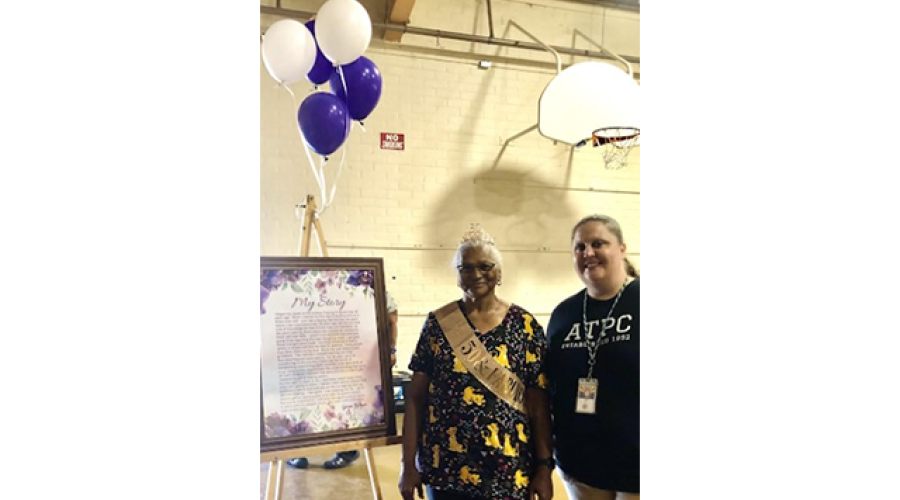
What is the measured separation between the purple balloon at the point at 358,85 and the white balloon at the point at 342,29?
0.64 feet

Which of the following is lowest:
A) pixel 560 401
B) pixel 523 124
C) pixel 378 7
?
pixel 560 401

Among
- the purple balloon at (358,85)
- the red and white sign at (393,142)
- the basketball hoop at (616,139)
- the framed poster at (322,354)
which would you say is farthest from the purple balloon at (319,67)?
the basketball hoop at (616,139)

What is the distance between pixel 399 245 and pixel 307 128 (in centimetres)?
222

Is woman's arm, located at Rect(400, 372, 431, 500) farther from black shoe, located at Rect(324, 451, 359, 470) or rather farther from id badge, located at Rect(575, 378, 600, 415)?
black shoe, located at Rect(324, 451, 359, 470)

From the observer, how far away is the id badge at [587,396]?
1.63 m

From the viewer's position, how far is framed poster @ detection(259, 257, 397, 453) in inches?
62.3

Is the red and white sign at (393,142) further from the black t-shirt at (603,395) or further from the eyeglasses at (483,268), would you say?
the black t-shirt at (603,395)

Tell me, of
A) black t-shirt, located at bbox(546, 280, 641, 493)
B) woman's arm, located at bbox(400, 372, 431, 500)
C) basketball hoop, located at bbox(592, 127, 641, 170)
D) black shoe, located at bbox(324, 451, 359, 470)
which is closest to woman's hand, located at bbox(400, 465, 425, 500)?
woman's arm, located at bbox(400, 372, 431, 500)

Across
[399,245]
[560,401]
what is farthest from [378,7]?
[560,401]

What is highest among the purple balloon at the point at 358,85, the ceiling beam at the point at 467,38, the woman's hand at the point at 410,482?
the ceiling beam at the point at 467,38

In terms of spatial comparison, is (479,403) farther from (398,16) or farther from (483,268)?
(398,16)
